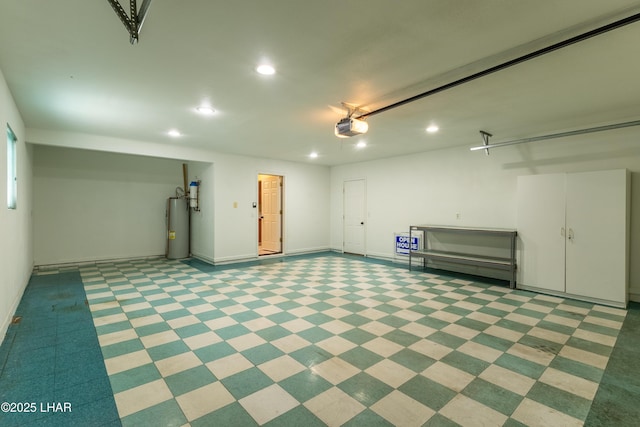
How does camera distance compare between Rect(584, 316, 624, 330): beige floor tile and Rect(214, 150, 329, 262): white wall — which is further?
Rect(214, 150, 329, 262): white wall

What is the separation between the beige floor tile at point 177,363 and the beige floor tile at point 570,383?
2842 millimetres

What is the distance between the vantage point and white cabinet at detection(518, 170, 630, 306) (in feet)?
13.3

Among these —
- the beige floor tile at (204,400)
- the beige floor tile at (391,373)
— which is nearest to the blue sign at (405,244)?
the beige floor tile at (391,373)

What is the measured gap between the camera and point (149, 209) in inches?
299

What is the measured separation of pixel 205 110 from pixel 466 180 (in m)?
5.03

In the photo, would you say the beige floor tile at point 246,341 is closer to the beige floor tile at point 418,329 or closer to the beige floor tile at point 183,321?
the beige floor tile at point 183,321

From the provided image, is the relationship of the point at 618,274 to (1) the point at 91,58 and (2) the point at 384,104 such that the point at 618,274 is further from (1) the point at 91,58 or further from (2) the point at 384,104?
(1) the point at 91,58

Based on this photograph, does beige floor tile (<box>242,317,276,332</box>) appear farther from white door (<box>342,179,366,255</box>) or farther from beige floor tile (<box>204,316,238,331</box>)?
white door (<box>342,179,366,255</box>)

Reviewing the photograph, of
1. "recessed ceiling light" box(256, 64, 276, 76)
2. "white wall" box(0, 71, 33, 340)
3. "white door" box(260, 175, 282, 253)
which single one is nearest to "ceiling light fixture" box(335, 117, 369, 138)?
"recessed ceiling light" box(256, 64, 276, 76)

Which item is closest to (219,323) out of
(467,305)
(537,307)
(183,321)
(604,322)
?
(183,321)

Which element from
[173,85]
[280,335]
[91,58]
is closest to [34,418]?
[280,335]

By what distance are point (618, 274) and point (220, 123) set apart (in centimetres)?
603

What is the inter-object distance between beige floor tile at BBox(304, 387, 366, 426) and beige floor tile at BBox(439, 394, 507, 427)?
57cm

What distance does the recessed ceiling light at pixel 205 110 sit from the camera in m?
3.86
